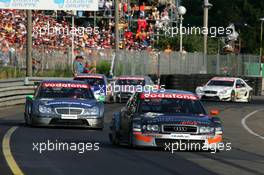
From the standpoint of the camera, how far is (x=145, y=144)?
16.6 meters

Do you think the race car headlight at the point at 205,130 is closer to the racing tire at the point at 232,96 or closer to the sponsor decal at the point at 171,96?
the sponsor decal at the point at 171,96

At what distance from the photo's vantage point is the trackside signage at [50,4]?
46.6m

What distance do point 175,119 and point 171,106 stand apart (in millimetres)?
904

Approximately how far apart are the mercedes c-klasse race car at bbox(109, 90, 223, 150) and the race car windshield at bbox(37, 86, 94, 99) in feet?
18.7

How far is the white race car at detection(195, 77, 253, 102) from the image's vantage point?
43.6m

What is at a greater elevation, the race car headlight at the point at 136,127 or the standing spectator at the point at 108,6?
the standing spectator at the point at 108,6

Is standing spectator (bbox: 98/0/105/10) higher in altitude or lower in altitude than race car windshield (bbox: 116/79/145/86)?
higher

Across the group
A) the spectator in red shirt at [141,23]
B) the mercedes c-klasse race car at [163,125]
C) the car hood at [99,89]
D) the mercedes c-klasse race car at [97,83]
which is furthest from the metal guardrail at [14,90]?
the spectator in red shirt at [141,23]

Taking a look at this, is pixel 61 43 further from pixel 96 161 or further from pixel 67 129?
pixel 96 161

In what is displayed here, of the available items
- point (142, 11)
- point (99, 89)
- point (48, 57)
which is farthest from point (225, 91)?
point (142, 11)

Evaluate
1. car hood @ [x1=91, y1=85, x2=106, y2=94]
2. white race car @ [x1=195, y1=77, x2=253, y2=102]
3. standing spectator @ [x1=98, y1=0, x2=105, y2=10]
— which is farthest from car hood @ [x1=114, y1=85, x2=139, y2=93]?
standing spectator @ [x1=98, y1=0, x2=105, y2=10]

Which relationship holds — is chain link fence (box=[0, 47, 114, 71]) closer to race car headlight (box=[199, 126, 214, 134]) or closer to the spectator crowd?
the spectator crowd

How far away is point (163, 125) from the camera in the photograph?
1662 centimetres

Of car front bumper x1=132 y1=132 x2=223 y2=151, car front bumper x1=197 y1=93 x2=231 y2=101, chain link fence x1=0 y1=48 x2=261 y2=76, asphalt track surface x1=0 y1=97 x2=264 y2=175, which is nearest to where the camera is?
asphalt track surface x1=0 y1=97 x2=264 y2=175
